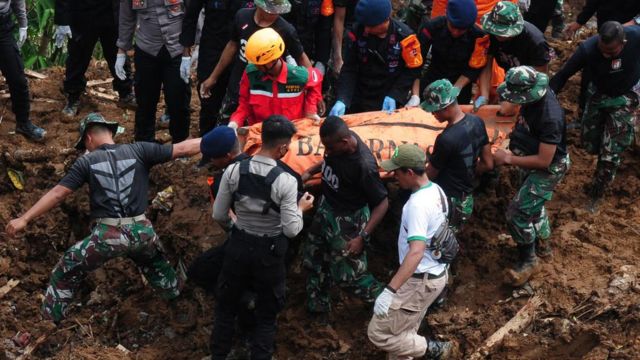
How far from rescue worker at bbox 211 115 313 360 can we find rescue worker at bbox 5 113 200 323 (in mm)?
784

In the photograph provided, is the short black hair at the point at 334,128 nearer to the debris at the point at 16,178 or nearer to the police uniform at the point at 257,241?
the police uniform at the point at 257,241

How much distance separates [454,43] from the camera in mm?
6746

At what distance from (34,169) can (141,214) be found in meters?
2.26

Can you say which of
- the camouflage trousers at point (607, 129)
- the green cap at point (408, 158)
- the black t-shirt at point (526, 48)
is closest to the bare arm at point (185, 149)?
the green cap at point (408, 158)

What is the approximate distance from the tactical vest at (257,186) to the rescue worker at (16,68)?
366 cm

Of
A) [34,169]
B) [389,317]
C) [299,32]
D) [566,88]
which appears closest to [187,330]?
[389,317]

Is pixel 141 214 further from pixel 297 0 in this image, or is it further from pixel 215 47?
pixel 297 0

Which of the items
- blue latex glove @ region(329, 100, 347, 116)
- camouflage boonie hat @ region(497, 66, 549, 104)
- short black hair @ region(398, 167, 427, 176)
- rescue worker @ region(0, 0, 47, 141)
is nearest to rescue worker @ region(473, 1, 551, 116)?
camouflage boonie hat @ region(497, 66, 549, 104)

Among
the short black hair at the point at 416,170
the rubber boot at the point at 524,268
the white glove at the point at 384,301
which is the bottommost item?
the rubber boot at the point at 524,268

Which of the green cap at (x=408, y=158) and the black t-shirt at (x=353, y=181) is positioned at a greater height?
the green cap at (x=408, y=158)

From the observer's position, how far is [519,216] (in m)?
5.99

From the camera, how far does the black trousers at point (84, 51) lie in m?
7.98

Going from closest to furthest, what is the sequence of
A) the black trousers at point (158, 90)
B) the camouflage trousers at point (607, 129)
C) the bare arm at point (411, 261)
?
the bare arm at point (411, 261), the camouflage trousers at point (607, 129), the black trousers at point (158, 90)

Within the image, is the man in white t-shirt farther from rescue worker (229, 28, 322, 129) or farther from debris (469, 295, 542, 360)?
rescue worker (229, 28, 322, 129)
